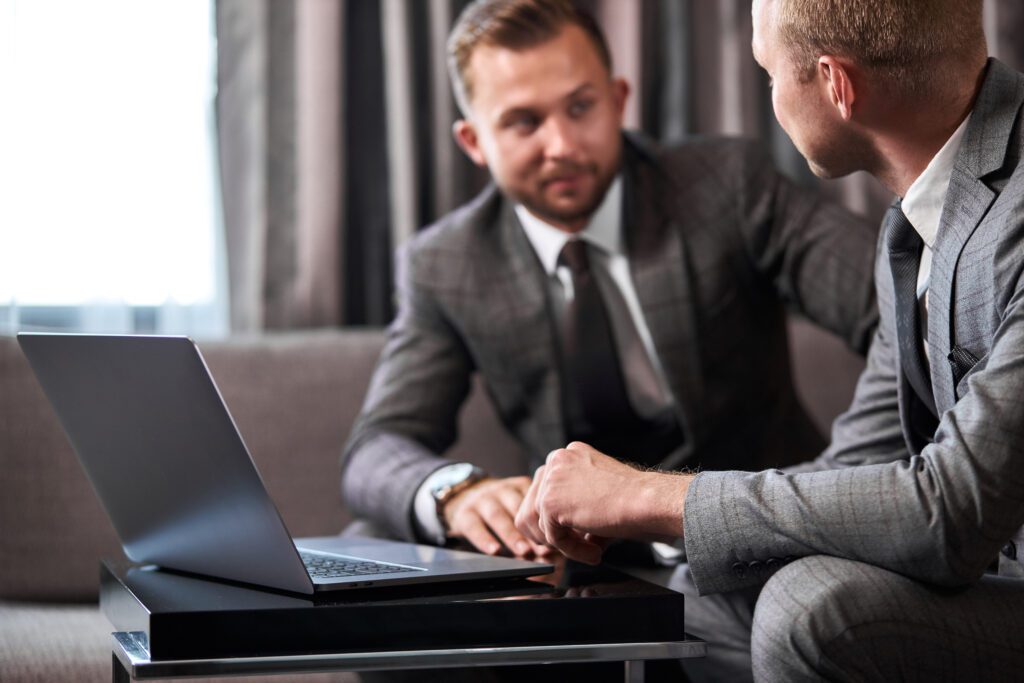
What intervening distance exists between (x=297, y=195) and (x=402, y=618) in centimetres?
134

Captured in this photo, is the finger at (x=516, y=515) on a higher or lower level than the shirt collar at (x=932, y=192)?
lower

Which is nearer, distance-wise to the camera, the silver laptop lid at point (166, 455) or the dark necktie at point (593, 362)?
the silver laptop lid at point (166, 455)

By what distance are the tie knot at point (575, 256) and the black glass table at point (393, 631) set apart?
794mm

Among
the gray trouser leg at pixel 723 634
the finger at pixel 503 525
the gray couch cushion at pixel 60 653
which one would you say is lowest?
the gray couch cushion at pixel 60 653

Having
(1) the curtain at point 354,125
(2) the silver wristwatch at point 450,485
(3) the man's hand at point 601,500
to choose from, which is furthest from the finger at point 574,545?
(1) the curtain at point 354,125

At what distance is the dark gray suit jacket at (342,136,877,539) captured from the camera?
165 cm

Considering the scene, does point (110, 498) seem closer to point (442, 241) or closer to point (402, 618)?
point (402, 618)

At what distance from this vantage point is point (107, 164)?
6.66 feet

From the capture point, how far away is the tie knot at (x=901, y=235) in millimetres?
1104

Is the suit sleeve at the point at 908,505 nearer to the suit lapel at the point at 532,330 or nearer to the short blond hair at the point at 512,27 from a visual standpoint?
the suit lapel at the point at 532,330

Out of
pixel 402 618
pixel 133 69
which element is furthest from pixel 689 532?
pixel 133 69

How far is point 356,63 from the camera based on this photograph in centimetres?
218

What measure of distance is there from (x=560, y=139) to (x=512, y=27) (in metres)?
0.19

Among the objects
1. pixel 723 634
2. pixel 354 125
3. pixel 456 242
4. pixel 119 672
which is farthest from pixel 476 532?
pixel 354 125
